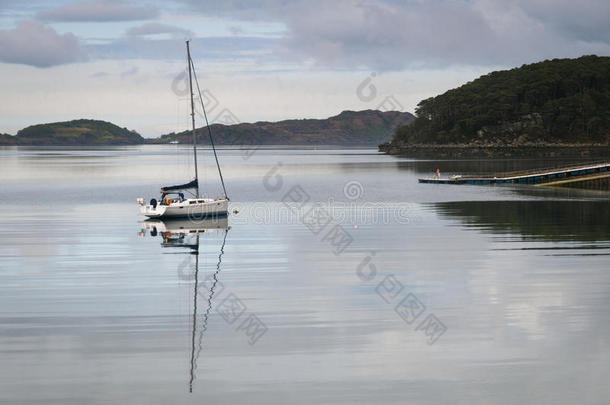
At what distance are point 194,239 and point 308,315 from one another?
2057 cm

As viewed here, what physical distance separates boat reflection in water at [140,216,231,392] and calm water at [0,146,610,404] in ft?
0.49

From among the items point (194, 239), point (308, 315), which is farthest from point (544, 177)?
point (308, 315)

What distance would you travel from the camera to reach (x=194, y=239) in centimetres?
4228

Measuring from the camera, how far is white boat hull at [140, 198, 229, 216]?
51.4 metres

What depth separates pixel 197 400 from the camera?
15664mm

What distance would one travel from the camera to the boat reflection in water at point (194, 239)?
20156mm

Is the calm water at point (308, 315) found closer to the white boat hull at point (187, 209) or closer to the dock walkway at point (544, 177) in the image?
the white boat hull at point (187, 209)

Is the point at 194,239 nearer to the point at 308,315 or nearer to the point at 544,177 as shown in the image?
the point at 308,315

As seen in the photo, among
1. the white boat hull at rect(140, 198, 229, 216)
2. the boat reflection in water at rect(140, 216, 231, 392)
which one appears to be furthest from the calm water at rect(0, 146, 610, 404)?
the white boat hull at rect(140, 198, 229, 216)

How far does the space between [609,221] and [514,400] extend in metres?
36.9

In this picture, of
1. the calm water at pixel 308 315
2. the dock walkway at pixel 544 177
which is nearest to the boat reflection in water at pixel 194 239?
the calm water at pixel 308 315

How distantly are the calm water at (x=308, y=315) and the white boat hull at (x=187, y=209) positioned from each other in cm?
447

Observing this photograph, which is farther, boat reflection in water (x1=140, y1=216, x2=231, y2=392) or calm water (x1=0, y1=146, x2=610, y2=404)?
boat reflection in water (x1=140, y1=216, x2=231, y2=392)

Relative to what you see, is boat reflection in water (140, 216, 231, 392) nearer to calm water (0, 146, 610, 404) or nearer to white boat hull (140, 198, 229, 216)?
calm water (0, 146, 610, 404)
